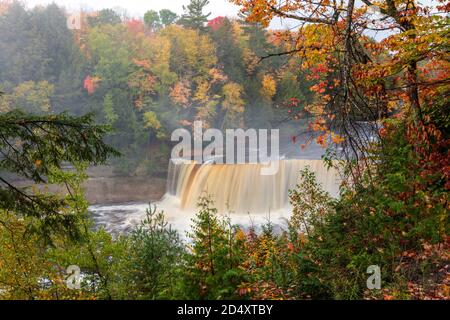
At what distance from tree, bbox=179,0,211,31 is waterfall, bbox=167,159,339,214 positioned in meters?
19.5

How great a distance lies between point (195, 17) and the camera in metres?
40.1

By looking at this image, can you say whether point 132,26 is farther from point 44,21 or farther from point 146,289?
point 146,289

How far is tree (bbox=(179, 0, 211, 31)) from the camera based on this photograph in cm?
4003

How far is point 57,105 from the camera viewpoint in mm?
36562

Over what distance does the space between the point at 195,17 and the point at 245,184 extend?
22.7 m

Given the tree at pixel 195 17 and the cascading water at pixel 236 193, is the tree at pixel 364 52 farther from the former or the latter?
the tree at pixel 195 17

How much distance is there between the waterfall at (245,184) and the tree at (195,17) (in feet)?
64.0

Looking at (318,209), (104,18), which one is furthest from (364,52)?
(104,18)

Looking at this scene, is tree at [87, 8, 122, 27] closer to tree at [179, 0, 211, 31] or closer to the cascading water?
tree at [179, 0, 211, 31]

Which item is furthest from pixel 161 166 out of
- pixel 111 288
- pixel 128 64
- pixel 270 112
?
pixel 111 288

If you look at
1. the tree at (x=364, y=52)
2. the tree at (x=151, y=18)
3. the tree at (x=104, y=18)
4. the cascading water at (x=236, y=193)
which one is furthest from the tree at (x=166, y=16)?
the tree at (x=364, y=52)

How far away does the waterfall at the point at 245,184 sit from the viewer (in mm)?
22469

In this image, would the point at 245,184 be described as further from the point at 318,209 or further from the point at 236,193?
the point at 318,209

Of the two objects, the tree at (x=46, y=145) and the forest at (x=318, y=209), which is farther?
the tree at (x=46, y=145)
